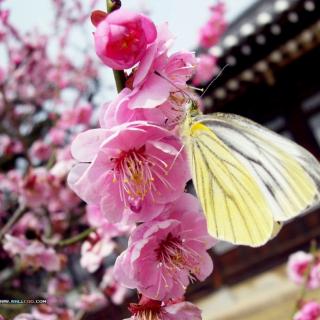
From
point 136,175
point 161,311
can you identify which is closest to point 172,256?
point 161,311

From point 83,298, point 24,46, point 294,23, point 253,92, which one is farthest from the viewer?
point 253,92

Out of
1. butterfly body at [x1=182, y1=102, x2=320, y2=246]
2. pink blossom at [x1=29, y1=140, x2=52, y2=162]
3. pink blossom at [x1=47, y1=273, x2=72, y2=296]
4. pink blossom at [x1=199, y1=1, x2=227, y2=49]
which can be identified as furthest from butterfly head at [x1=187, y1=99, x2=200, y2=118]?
pink blossom at [x1=199, y1=1, x2=227, y2=49]

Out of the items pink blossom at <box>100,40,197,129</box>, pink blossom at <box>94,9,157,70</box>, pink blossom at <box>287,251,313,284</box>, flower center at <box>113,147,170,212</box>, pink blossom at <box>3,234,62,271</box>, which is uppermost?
pink blossom at <box>94,9,157,70</box>

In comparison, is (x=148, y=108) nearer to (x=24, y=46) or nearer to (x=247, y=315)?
(x=24, y=46)

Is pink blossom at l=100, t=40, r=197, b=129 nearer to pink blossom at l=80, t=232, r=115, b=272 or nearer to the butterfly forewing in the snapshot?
the butterfly forewing

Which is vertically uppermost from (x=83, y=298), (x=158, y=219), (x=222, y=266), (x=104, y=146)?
(x=104, y=146)

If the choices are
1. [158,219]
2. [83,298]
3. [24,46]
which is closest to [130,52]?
[158,219]
